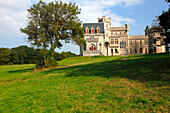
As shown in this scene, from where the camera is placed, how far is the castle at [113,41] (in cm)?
6053

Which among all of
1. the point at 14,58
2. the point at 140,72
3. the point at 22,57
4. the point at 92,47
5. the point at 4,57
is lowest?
the point at 140,72

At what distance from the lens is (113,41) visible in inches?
2562

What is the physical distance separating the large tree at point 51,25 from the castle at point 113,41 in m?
31.1

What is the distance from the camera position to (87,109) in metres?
7.04

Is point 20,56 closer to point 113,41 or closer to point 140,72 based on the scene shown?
point 113,41

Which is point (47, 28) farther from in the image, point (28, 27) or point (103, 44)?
point (103, 44)

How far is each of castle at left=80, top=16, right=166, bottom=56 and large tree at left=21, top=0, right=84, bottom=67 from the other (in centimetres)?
3106

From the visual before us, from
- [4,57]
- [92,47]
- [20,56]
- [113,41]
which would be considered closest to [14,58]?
[20,56]

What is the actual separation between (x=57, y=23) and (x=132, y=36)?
158 feet

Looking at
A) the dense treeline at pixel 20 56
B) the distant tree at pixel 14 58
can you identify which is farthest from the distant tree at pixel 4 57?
the distant tree at pixel 14 58

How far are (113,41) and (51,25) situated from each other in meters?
43.2

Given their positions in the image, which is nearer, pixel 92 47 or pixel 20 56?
pixel 92 47

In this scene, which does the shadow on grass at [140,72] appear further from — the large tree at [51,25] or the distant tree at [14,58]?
the distant tree at [14,58]

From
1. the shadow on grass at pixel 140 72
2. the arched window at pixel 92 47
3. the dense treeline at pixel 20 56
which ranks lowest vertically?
the shadow on grass at pixel 140 72
